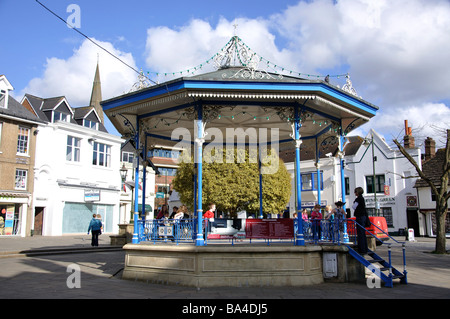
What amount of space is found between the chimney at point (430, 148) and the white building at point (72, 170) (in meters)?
31.6

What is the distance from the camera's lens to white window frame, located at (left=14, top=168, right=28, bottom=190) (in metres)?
31.0

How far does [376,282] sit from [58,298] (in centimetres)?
758

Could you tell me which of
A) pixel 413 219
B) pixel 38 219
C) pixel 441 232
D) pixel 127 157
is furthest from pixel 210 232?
pixel 127 157

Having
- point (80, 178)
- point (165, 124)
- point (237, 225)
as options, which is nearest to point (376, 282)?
point (237, 225)

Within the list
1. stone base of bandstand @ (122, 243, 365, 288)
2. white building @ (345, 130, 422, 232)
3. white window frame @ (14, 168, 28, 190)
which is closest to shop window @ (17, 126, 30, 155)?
white window frame @ (14, 168, 28, 190)

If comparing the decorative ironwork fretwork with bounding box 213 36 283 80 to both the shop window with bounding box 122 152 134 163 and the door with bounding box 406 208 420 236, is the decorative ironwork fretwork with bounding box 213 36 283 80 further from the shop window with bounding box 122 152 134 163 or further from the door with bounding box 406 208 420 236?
the shop window with bounding box 122 152 134 163

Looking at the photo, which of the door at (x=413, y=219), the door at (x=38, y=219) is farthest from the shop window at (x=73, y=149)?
the door at (x=413, y=219)

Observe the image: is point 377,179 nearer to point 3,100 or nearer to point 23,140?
point 23,140

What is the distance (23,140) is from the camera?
31.8 meters

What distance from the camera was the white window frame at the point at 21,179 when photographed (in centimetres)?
3097

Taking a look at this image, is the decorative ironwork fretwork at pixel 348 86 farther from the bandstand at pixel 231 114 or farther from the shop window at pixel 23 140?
the shop window at pixel 23 140

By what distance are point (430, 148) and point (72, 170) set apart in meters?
34.9
